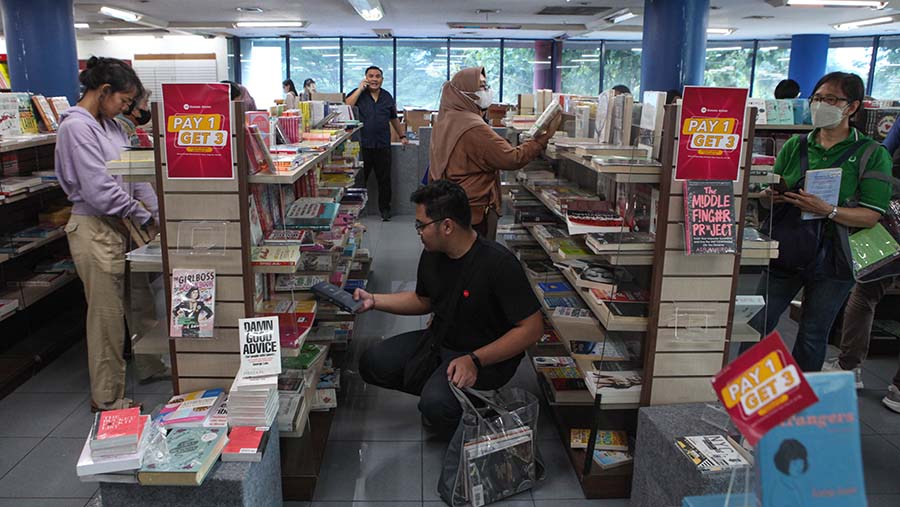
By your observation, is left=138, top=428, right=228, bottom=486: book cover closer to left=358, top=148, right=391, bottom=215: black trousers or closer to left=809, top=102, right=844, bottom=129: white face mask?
left=809, top=102, right=844, bottom=129: white face mask

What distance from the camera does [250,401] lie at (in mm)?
2379

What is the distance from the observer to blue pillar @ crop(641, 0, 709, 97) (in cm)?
797

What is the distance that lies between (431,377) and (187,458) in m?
1.25

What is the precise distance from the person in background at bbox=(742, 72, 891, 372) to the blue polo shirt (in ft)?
19.5

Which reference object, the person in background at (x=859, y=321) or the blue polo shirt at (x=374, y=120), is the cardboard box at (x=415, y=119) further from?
the person in background at (x=859, y=321)

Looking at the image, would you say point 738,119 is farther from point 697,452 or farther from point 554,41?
point 554,41

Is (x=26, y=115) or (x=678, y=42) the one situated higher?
(x=678, y=42)

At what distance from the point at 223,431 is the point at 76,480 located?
44.3 inches

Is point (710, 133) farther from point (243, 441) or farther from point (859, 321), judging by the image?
point (859, 321)

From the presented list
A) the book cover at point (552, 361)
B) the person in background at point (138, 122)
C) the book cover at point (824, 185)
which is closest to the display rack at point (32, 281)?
the person in background at point (138, 122)

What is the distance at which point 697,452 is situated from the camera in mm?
2277

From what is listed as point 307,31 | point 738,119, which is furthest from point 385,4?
point 738,119

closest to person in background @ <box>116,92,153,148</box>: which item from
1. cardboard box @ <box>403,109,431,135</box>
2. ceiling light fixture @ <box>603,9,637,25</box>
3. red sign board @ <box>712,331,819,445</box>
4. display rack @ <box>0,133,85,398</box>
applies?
display rack @ <box>0,133,85,398</box>

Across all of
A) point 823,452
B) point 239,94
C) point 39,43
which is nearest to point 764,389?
point 823,452
